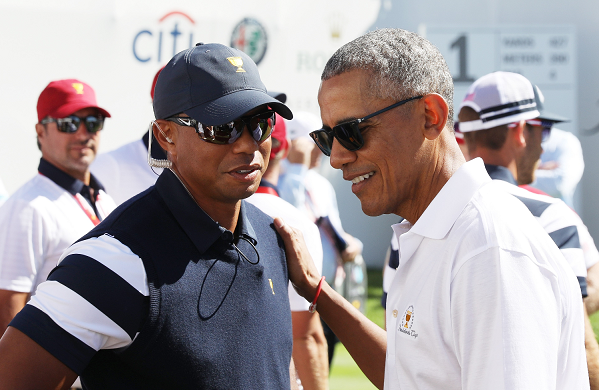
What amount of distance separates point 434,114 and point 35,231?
2301 mm

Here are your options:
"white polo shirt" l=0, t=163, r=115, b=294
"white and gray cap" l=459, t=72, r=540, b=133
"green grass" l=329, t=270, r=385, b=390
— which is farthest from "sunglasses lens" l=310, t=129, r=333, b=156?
"green grass" l=329, t=270, r=385, b=390

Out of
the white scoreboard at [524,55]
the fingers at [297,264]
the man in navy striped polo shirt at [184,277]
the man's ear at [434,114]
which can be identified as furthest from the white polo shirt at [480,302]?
the white scoreboard at [524,55]

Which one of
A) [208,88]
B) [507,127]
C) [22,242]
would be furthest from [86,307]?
[507,127]

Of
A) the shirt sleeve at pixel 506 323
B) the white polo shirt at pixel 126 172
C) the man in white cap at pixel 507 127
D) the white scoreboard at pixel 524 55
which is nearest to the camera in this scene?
the shirt sleeve at pixel 506 323

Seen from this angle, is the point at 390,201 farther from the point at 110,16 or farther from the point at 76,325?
the point at 110,16

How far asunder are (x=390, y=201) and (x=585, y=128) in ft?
34.9

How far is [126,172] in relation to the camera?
12.6 ft

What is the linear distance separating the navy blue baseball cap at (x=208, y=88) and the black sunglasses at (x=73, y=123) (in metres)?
2.24

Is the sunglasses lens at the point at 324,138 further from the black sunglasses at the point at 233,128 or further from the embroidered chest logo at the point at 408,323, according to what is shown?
the embroidered chest logo at the point at 408,323

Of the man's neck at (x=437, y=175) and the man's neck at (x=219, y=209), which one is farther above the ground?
the man's neck at (x=437, y=175)

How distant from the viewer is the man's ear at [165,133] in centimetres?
190

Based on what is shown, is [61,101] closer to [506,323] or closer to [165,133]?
→ [165,133]

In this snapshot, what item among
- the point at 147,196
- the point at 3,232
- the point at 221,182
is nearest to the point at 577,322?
the point at 221,182

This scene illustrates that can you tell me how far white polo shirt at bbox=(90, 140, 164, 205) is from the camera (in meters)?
3.80
